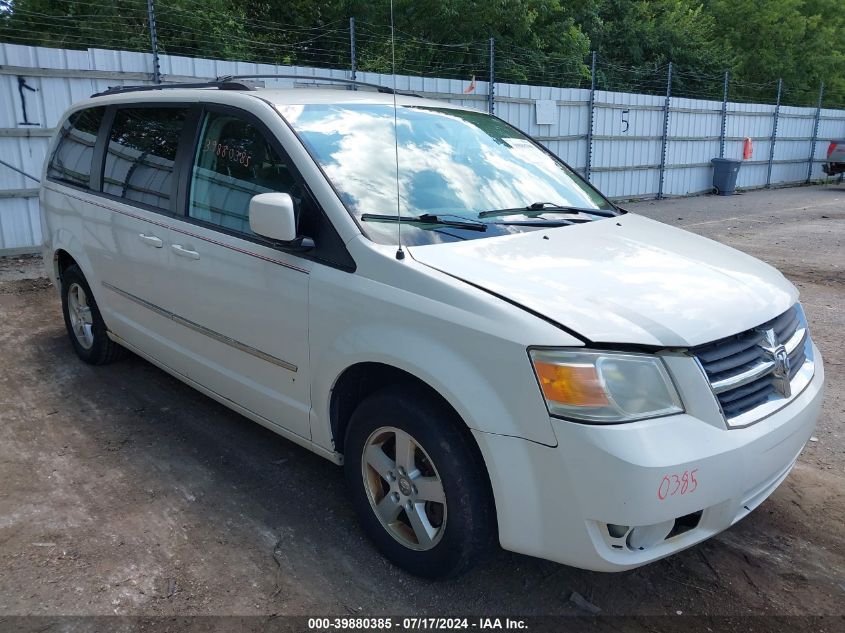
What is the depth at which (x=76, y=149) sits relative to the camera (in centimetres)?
502

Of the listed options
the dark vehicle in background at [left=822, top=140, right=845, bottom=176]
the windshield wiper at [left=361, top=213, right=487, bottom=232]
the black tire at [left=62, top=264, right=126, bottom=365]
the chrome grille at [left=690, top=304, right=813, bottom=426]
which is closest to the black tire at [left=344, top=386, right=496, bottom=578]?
the windshield wiper at [left=361, top=213, right=487, bottom=232]

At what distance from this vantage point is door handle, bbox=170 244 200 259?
3607 millimetres

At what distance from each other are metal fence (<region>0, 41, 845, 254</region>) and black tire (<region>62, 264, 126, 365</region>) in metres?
2.23

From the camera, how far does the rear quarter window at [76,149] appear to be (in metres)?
4.82

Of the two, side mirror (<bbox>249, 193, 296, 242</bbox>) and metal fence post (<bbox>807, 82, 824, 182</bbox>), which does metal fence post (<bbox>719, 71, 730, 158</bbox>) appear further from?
side mirror (<bbox>249, 193, 296, 242</bbox>)

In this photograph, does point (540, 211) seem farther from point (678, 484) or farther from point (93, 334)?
point (93, 334)

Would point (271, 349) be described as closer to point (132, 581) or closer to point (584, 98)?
point (132, 581)

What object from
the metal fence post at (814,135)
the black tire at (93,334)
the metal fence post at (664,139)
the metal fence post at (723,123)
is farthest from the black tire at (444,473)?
the metal fence post at (814,135)

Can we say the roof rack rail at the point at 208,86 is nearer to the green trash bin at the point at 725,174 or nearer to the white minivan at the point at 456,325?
the white minivan at the point at 456,325

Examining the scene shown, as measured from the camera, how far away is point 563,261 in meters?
2.82

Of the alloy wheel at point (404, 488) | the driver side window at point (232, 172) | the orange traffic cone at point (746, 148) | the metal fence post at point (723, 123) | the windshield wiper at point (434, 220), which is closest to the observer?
the alloy wheel at point (404, 488)

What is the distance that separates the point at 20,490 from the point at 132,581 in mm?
1128

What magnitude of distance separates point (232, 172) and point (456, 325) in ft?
5.44

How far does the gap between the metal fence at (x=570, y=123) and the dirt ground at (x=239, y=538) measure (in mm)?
2716
